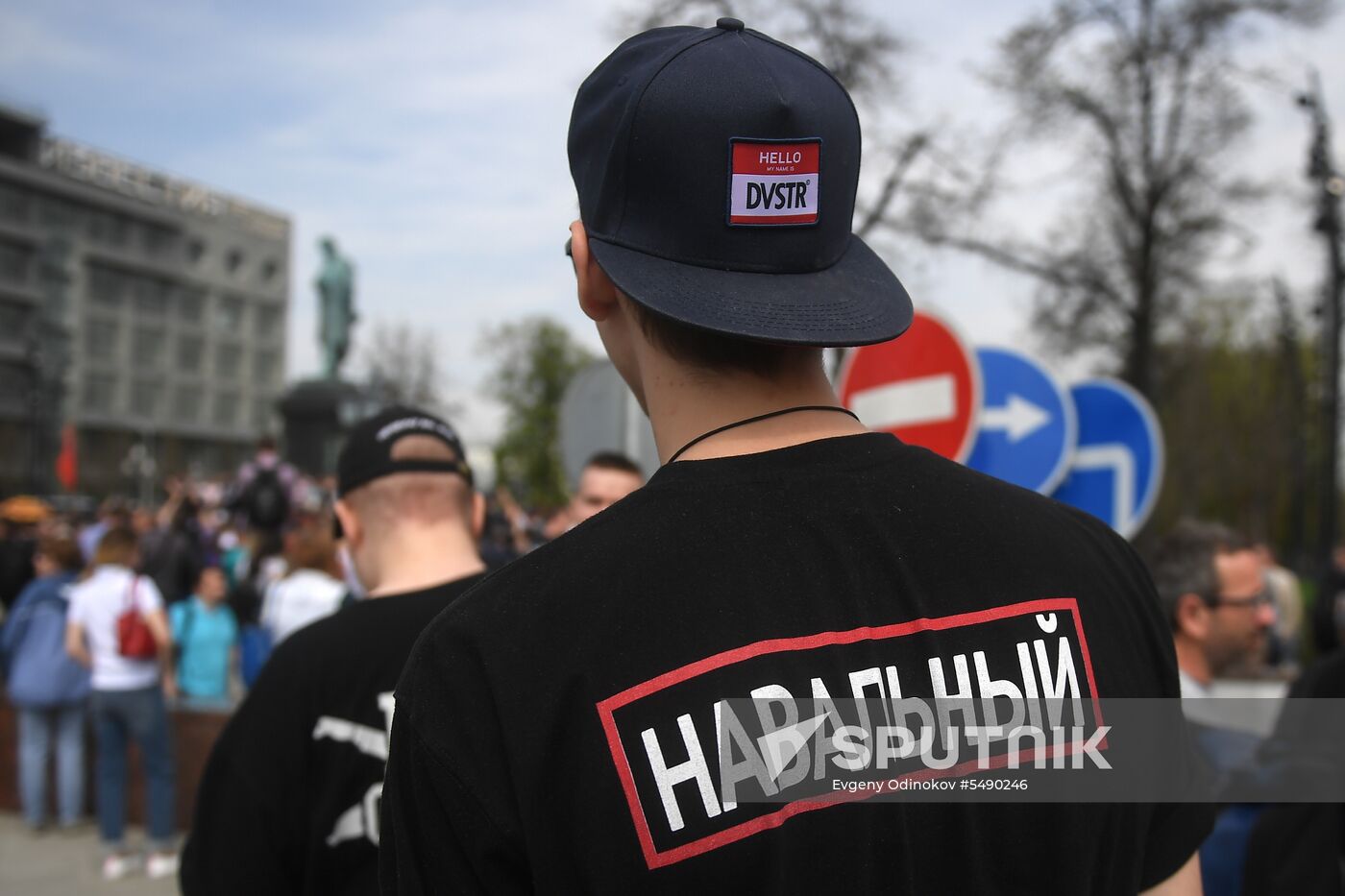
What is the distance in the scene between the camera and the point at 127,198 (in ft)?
294

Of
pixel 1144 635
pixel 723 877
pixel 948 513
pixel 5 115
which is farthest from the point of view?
pixel 5 115

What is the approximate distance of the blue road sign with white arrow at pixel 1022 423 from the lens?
212 inches

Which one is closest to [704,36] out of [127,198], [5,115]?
[5,115]

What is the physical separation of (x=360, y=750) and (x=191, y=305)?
101149 mm

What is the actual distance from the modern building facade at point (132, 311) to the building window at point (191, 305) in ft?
0.31

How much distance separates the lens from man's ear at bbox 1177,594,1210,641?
3971 mm

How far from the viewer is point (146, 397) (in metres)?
91.7

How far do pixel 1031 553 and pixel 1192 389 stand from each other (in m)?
36.3

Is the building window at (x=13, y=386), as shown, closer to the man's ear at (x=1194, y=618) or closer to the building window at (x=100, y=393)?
the building window at (x=100, y=393)

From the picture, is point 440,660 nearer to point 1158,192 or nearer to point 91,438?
point 1158,192

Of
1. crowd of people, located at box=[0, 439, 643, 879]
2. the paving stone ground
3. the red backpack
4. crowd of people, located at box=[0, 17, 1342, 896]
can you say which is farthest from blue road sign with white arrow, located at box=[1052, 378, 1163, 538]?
the paving stone ground

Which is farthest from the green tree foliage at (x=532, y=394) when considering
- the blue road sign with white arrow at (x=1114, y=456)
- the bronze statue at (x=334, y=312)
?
the blue road sign with white arrow at (x=1114, y=456)

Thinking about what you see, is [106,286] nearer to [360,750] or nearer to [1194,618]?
[1194,618]

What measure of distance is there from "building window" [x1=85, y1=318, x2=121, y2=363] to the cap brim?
93.8 m
